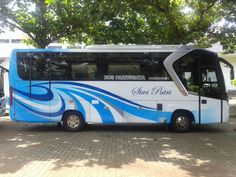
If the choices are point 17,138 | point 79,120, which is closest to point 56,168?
point 17,138

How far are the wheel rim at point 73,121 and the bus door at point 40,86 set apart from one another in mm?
747

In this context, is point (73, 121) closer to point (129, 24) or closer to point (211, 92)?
point (211, 92)

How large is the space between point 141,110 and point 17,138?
430 cm

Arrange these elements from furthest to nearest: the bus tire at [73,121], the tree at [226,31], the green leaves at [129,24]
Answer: the green leaves at [129,24], the tree at [226,31], the bus tire at [73,121]

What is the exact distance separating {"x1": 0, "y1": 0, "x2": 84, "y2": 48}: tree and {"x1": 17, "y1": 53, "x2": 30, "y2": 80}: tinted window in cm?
783

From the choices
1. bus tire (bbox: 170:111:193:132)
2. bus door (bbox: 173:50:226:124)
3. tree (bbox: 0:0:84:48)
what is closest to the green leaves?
tree (bbox: 0:0:84:48)

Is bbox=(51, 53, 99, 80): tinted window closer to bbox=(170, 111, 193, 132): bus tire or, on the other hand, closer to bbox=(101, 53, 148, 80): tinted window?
bbox=(101, 53, 148, 80): tinted window

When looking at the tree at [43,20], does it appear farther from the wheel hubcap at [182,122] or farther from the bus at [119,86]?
the wheel hubcap at [182,122]

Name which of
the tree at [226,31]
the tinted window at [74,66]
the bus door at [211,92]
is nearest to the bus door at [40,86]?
the tinted window at [74,66]

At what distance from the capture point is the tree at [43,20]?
73.2ft

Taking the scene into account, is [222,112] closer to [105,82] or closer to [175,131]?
[175,131]

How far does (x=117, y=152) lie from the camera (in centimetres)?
1055

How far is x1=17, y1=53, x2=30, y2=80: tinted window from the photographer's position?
14727 mm

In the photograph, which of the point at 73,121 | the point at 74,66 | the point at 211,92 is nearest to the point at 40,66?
the point at 74,66
